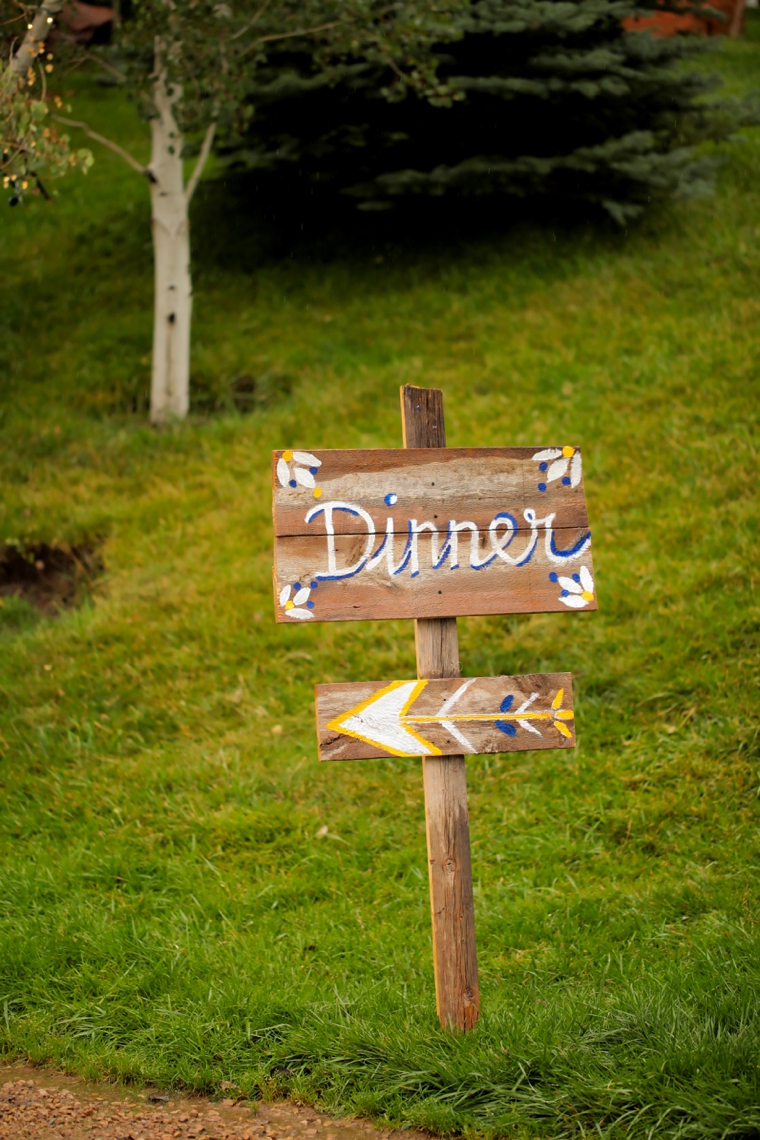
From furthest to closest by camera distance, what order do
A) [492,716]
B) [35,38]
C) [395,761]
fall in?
1. [35,38]
2. [395,761]
3. [492,716]

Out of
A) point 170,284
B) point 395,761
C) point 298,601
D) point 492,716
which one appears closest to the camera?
point 298,601

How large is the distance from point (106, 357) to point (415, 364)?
3635 mm

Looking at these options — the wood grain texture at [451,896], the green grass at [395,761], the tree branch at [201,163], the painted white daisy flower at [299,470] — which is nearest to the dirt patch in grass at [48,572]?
the green grass at [395,761]

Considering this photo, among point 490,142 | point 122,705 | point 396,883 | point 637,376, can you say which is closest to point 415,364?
point 637,376

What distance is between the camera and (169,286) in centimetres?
929

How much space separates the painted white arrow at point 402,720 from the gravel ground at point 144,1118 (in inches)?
46.6

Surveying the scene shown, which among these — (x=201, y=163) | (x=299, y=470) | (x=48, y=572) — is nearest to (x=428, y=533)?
(x=299, y=470)

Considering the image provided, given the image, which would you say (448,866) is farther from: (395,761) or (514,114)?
(514,114)

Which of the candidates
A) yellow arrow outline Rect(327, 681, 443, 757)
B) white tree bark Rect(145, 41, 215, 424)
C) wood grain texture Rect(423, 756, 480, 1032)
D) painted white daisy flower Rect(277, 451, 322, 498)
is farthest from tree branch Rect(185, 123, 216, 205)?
wood grain texture Rect(423, 756, 480, 1032)

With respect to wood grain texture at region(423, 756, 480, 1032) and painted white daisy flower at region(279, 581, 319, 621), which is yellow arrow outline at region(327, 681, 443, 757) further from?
painted white daisy flower at region(279, 581, 319, 621)

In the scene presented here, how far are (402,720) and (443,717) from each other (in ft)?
0.47

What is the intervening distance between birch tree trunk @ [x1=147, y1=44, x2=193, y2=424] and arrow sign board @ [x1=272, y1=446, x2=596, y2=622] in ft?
21.1

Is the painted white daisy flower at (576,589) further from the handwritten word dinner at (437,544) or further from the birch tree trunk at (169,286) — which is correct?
the birch tree trunk at (169,286)

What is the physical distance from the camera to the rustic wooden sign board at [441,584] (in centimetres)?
314
